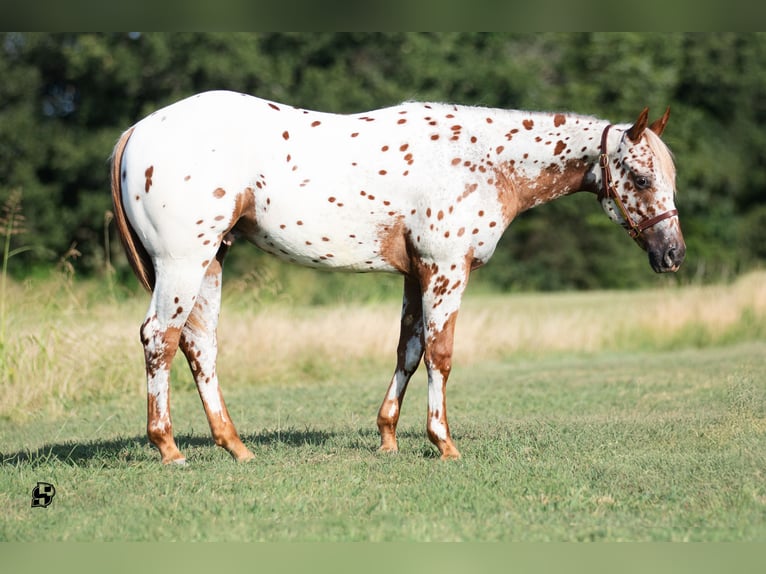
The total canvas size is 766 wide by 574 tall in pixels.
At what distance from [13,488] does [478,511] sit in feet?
9.17

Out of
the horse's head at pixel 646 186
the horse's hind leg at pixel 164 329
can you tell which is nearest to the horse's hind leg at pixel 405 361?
the horse's hind leg at pixel 164 329

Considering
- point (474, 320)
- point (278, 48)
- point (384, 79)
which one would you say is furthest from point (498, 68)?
point (474, 320)

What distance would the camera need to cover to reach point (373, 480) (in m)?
5.72

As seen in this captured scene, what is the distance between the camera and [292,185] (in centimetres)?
614

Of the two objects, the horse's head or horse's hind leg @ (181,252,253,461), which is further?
horse's hind leg @ (181,252,253,461)

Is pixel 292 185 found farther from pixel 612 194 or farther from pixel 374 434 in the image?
pixel 374 434

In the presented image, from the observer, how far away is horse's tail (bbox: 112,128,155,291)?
6262mm

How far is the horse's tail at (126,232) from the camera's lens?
247 inches

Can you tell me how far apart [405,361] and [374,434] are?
1.06 metres

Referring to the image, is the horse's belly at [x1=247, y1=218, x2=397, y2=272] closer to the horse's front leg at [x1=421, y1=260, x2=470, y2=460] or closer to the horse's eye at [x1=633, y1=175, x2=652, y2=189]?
the horse's front leg at [x1=421, y1=260, x2=470, y2=460]

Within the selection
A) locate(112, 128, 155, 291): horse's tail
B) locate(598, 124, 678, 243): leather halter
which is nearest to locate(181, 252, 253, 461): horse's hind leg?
locate(112, 128, 155, 291): horse's tail

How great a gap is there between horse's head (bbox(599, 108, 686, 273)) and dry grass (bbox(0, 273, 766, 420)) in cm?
578

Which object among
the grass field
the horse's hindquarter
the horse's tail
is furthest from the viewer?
the horse's tail

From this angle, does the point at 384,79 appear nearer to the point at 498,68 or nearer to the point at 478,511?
the point at 498,68
